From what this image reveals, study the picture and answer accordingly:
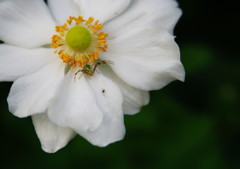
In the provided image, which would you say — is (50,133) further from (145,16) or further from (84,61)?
(145,16)

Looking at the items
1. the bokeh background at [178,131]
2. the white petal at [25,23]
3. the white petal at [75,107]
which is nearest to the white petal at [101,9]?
the white petal at [25,23]

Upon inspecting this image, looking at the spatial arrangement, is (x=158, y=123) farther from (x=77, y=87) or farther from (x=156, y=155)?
(x=77, y=87)

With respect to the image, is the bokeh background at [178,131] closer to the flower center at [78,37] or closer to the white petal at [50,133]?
the white petal at [50,133]

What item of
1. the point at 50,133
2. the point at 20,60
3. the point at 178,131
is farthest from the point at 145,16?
the point at 178,131

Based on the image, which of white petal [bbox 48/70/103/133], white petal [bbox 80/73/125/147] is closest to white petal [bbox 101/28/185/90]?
white petal [bbox 80/73/125/147]

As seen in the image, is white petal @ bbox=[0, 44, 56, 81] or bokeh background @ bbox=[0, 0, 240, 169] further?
bokeh background @ bbox=[0, 0, 240, 169]

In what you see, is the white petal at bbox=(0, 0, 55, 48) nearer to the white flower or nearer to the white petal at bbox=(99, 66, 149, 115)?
the white flower
